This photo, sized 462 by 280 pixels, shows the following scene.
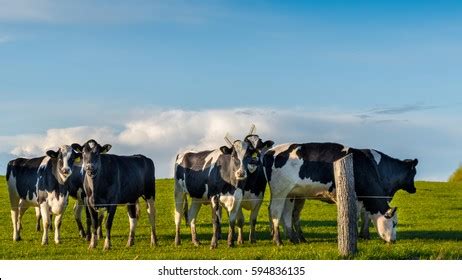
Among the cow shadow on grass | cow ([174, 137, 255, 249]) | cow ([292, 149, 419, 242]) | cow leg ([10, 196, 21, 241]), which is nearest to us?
cow ([174, 137, 255, 249])

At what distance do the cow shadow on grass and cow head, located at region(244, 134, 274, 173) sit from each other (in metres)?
6.26

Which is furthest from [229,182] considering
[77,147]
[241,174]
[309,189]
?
[77,147]

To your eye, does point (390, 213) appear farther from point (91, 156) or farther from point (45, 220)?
point (45, 220)

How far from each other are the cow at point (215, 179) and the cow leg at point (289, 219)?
5.79ft

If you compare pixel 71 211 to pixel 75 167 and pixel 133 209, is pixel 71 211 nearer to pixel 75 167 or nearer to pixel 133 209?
pixel 75 167

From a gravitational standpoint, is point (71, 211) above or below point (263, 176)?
below

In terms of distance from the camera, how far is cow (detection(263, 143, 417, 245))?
74.5 ft

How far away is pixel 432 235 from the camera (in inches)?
1097

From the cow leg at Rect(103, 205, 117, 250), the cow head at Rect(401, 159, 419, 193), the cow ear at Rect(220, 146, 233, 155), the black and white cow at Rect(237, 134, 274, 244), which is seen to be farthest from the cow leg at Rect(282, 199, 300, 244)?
the cow head at Rect(401, 159, 419, 193)

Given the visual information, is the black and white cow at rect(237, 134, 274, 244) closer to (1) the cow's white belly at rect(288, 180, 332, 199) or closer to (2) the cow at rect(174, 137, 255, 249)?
(2) the cow at rect(174, 137, 255, 249)

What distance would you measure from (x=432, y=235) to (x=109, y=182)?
12.0 m
